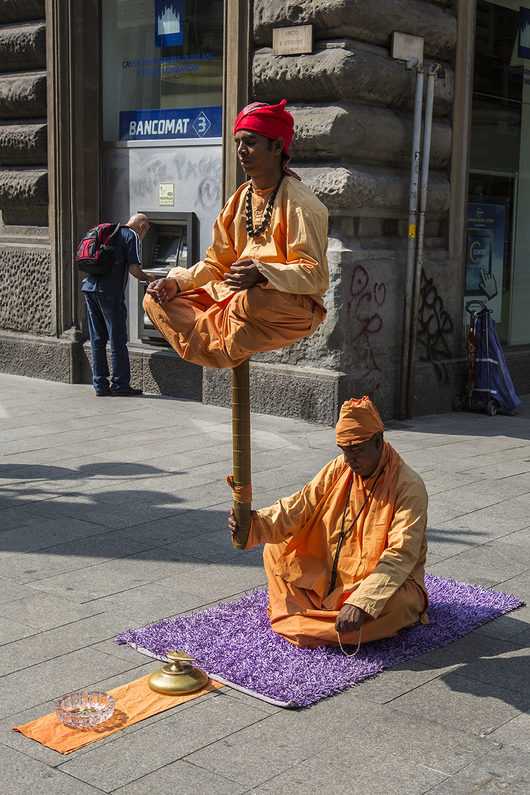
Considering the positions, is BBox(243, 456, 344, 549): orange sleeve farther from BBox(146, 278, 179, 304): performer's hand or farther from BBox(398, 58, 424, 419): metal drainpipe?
BBox(398, 58, 424, 419): metal drainpipe

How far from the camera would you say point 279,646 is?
13.5 ft

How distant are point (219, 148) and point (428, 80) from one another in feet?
6.48

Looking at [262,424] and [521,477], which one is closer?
[521,477]

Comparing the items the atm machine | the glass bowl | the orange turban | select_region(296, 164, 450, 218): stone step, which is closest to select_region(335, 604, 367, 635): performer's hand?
the orange turban

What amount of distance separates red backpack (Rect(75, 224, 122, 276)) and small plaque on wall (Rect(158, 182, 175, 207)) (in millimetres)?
606

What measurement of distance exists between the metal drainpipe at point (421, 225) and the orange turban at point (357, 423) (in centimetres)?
495

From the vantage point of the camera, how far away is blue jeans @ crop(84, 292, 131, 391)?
9.84 m

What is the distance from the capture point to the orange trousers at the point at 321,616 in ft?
13.6

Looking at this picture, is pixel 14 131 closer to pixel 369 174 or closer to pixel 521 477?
pixel 369 174

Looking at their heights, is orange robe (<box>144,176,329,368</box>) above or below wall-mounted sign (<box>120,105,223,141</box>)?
below

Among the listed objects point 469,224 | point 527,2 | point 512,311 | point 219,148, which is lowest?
point 512,311

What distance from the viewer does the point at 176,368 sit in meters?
9.85

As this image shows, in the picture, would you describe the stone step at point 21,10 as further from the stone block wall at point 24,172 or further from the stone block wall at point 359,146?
the stone block wall at point 359,146

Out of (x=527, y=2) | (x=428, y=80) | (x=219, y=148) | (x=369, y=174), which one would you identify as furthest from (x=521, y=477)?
(x=527, y=2)
